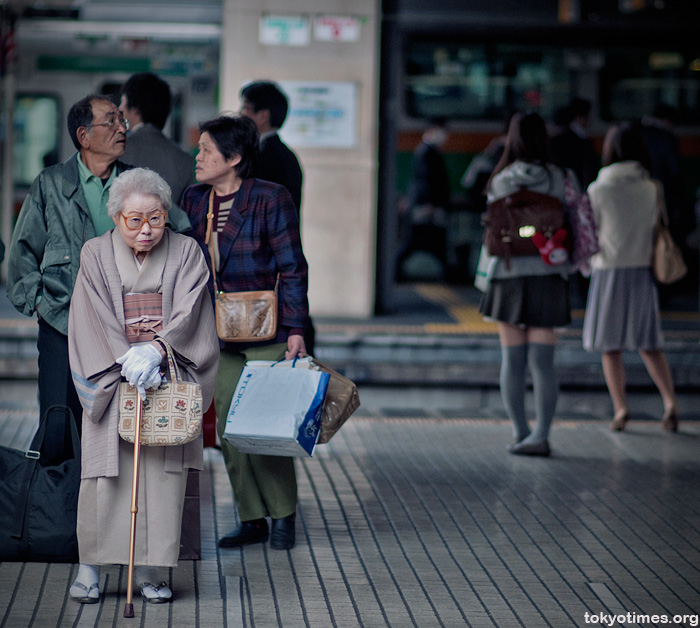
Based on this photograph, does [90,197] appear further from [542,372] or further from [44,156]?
[44,156]

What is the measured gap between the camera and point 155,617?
12.8 feet

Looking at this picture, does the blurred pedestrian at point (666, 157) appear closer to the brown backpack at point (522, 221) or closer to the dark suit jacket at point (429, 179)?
the dark suit jacket at point (429, 179)

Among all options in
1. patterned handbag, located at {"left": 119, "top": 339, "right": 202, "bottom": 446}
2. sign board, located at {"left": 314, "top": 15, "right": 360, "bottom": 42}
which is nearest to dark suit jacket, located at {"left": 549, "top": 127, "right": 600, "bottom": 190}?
sign board, located at {"left": 314, "top": 15, "right": 360, "bottom": 42}

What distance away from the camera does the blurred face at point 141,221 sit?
3949 millimetres

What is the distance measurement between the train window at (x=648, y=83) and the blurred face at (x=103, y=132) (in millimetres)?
9321

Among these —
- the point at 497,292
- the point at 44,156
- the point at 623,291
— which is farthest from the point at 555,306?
the point at 44,156

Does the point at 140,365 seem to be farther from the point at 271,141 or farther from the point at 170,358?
the point at 271,141

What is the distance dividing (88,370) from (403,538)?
173 centimetres

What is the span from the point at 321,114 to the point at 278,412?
5.86 metres

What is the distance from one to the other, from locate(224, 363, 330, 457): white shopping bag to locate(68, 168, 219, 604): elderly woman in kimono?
0.25 meters

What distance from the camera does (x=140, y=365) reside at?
3773 millimetres

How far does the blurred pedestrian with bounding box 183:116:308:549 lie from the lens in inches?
182

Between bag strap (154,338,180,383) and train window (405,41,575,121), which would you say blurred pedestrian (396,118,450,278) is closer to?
train window (405,41,575,121)

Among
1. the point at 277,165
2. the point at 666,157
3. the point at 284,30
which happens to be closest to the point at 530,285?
the point at 277,165
